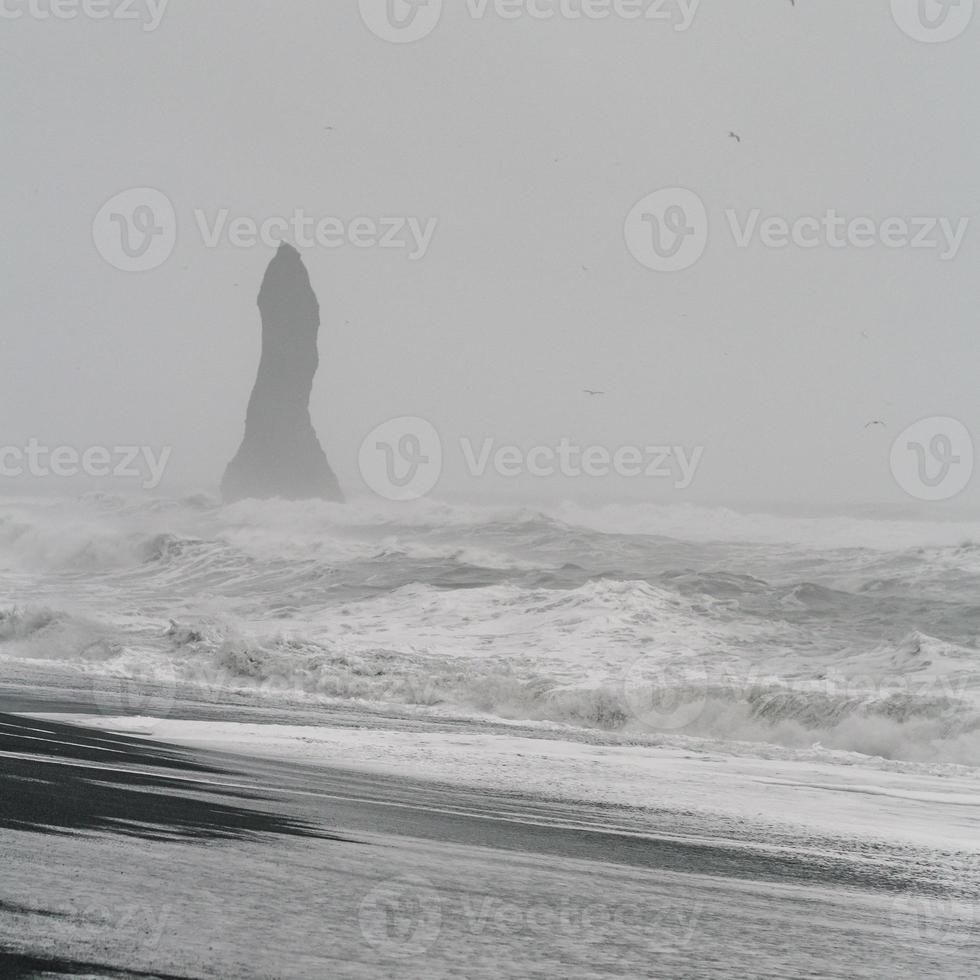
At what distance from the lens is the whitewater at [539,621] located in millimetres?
18469

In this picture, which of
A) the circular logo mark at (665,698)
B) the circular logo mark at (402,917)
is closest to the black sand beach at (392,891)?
the circular logo mark at (402,917)

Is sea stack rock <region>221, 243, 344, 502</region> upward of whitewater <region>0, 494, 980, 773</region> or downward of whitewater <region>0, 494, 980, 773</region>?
upward

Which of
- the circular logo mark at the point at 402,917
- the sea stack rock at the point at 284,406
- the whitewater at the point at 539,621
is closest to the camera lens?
the circular logo mark at the point at 402,917

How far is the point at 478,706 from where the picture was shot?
20172mm

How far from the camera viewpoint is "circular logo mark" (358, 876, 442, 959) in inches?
185

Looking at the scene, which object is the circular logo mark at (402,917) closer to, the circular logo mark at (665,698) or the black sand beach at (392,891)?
the black sand beach at (392,891)

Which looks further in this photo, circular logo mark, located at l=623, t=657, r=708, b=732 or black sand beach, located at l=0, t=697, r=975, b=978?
circular logo mark, located at l=623, t=657, r=708, b=732

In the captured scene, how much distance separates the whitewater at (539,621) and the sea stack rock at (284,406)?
42.9 metres

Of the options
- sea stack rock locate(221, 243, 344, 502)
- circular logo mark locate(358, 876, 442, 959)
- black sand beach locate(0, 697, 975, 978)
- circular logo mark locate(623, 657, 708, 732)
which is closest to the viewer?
black sand beach locate(0, 697, 975, 978)

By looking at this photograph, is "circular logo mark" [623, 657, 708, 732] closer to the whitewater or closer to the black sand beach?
the whitewater

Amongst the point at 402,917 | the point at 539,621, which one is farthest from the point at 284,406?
the point at 402,917

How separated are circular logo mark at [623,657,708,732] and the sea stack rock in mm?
74266

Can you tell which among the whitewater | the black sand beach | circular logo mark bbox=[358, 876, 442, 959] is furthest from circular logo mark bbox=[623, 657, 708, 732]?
circular logo mark bbox=[358, 876, 442, 959]

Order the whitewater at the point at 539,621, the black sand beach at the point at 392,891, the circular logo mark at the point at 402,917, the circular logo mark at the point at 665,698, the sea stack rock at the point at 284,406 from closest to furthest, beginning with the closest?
the black sand beach at the point at 392,891 → the circular logo mark at the point at 402,917 → the whitewater at the point at 539,621 → the circular logo mark at the point at 665,698 → the sea stack rock at the point at 284,406
